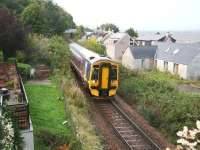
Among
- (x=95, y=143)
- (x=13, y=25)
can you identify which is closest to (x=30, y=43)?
(x=13, y=25)

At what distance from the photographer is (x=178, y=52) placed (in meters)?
43.6

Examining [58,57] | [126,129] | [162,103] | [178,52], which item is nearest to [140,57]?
[178,52]

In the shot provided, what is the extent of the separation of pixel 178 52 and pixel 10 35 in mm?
24715

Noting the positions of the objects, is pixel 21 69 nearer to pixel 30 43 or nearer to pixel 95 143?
pixel 30 43

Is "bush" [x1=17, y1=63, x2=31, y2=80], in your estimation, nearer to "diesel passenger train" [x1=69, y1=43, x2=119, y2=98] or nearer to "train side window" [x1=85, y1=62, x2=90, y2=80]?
"train side window" [x1=85, y1=62, x2=90, y2=80]

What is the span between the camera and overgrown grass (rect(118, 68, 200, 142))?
66.0 feet

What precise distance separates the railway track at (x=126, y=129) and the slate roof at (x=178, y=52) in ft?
70.3

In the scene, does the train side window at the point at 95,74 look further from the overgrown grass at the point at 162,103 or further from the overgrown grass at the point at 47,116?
the overgrown grass at the point at 162,103

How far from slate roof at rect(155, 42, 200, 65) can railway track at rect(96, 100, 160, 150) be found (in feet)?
70.3

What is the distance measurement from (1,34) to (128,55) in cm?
2654

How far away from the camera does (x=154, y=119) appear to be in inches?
805

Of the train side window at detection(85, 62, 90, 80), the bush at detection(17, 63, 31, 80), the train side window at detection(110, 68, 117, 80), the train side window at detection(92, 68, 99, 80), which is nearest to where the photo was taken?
the train side window at detection(92, 68, 99, 80)

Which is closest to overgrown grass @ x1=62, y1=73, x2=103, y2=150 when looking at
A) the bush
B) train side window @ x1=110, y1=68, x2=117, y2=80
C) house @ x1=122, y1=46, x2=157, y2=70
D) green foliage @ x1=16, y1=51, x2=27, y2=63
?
train side window @ x1=110, y1=68, x2=117, y2=80

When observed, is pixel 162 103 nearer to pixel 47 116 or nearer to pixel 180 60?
pixel 47 116
